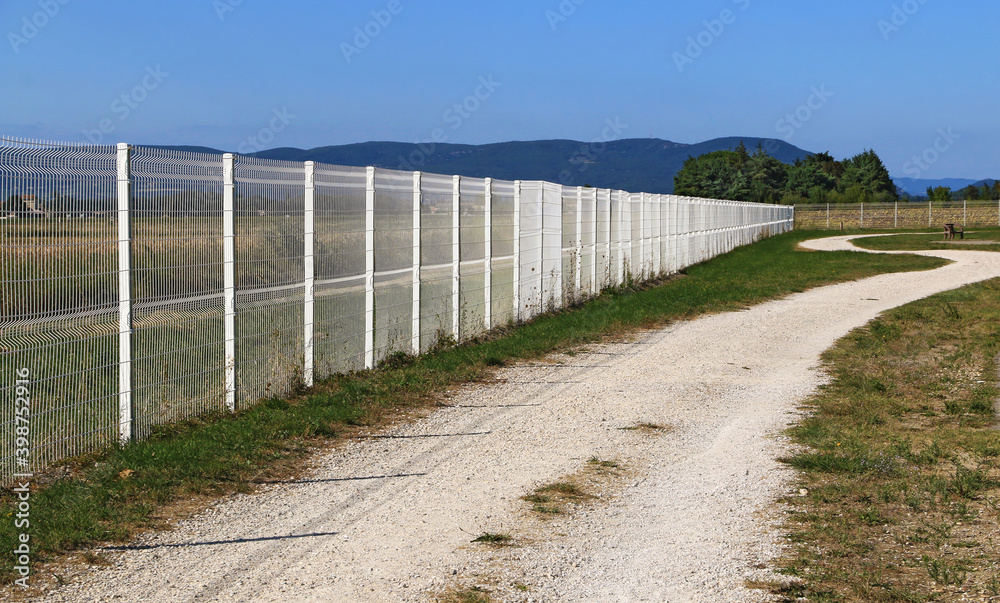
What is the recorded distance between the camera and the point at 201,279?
843 centimetres

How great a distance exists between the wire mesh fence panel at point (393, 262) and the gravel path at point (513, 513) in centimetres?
175

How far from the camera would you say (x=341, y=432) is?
8.67m

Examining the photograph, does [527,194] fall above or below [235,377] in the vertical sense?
above

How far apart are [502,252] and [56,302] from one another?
10185 millimetres

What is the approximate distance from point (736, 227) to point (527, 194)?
109 feet

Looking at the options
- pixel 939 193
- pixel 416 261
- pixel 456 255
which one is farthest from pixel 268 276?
pixel 939 193

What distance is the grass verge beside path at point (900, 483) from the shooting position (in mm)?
5008

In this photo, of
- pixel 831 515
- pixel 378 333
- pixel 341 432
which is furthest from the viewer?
pixel 378 333

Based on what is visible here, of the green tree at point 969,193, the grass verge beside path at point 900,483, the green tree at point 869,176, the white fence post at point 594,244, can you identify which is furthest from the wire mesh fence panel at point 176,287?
the green tree at point 869,176

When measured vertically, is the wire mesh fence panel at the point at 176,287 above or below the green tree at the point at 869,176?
below

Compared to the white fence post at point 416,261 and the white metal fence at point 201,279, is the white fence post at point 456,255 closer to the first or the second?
the white metal fence at point 201,279

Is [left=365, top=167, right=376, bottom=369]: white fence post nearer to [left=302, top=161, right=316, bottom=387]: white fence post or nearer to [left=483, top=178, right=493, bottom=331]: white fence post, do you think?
[left=302, top=161, right=316, bottom=387]: white fence post

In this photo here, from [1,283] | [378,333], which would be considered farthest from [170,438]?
[378,333]

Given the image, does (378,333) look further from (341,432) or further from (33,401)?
(33,401)
